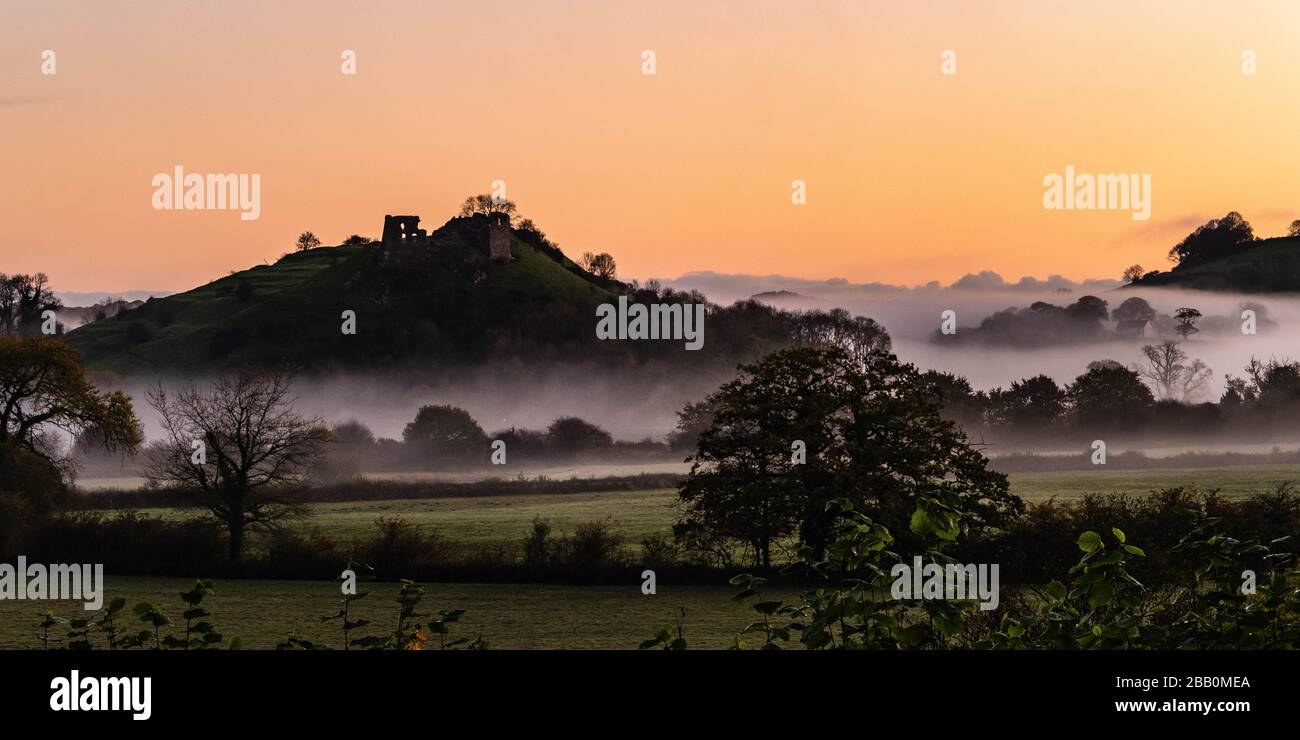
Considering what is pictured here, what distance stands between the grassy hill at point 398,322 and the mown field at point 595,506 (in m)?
77.5

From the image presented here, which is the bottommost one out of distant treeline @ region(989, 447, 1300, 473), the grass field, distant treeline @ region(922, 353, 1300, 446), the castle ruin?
the grass field

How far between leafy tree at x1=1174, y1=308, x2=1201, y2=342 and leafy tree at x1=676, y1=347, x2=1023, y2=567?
468 ft

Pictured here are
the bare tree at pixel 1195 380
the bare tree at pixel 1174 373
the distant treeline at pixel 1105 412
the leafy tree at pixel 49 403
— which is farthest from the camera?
the bare tree at pixel 1174 373

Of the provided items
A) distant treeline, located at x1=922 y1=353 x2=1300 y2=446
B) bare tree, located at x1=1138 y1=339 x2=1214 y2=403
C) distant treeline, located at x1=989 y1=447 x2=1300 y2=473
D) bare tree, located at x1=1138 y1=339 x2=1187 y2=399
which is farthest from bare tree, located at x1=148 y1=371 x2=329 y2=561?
bare tree, located at x1=1138 y1=339 x2=1187 y2=399

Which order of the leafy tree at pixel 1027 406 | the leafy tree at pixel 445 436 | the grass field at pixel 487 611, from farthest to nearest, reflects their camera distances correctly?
the leafy tree at pixel 445 436 < the leafy tree at pixel 1027 406 < the grass field at pixel 487 611

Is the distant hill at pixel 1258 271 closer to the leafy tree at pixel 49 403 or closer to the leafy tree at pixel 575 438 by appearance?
the leafy tree at pixel 575 438

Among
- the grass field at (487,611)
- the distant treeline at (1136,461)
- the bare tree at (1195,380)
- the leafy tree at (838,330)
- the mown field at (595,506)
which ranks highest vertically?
the leafy tree at (838,330)

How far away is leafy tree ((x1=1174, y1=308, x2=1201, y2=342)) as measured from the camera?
184250 mm

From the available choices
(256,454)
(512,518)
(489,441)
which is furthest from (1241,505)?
(489,441)

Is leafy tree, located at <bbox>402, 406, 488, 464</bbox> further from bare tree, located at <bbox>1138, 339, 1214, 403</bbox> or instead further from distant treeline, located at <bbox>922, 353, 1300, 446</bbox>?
bare tree, located at <bbox>1138, 339, 1214, 403</bbox>

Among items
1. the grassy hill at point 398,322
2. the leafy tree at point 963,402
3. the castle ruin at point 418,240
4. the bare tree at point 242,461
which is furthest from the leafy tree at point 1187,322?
the bare tree at point 242,461

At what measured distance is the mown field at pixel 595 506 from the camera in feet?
256

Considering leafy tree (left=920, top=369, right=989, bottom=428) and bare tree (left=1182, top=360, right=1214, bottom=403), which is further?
bare tree (left=1182, top=360, right=1214, bottom=403)
